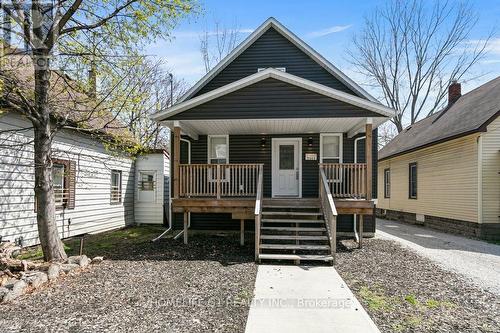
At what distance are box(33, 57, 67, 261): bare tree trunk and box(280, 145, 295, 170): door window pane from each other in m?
6.76

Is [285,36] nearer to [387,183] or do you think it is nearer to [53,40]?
[53,40]

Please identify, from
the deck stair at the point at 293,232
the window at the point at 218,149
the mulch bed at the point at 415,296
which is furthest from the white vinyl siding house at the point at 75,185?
the mulch bed at the point at 415,296

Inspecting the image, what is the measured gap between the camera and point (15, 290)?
15.0ft

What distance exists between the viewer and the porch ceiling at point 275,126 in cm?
838

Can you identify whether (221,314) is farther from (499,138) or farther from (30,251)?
(499,138)

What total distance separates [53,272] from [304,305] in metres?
4.36

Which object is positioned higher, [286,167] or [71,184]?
[286,167]

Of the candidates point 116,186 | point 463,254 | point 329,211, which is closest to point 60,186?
point 116,186

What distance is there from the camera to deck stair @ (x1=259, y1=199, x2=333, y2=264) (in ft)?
22.9

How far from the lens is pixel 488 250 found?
8.55m

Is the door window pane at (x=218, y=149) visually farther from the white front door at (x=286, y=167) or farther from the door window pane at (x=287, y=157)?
the door window pane at (x=287, y=157)

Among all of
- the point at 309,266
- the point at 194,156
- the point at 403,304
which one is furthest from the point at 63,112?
the point at 403,304

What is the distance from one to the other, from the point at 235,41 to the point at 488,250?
74.7ft

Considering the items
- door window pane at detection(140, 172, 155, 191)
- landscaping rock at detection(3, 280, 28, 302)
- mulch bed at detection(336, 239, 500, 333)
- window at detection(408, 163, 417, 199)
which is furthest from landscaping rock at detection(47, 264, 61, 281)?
window at detection(408, 163, 417, 199)
